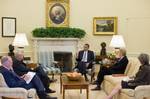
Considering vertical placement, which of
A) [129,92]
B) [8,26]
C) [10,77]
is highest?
[8,26]

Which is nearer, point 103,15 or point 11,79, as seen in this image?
point 11,79

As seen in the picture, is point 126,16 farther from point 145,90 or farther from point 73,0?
point 145,90

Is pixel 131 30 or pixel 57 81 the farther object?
pixel 131 30

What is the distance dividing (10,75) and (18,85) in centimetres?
24

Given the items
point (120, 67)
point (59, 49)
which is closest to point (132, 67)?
point (120, 67)

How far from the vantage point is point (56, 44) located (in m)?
11.3

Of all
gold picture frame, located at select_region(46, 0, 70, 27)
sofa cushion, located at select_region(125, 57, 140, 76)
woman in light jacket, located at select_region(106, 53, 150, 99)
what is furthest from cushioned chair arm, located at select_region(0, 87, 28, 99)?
gold picture frame, located at select_region(46, 0, 70, 27)

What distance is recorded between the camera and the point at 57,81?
984 cm

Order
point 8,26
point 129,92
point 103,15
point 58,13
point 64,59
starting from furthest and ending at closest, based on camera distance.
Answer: point 64,59 → point 103,15 → point 58,13 → point 8,26 → point 129,92

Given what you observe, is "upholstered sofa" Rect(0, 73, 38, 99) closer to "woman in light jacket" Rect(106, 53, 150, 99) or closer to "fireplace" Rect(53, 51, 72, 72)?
"woman in light jacket" Rect(106, 53, 150, 99)

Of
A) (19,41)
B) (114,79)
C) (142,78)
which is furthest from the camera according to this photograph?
(19,41)

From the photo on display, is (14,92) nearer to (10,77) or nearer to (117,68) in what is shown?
(10,77)

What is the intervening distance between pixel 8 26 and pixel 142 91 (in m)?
6.48

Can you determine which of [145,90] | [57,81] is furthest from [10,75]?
[57,81]
